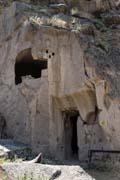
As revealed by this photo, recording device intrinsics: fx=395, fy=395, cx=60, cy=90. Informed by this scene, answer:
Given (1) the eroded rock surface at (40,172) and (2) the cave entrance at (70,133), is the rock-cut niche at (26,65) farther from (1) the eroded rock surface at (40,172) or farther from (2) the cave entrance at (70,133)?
(1) the eroded rock surface at (40,172)

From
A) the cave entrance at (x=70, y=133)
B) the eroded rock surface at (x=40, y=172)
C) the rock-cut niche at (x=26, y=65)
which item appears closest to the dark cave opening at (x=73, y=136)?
the cave entrance at (x=70, y=133)

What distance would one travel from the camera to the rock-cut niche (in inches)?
651

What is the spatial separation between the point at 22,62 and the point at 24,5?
8.11 feet

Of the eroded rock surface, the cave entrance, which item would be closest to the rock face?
the cave entrance

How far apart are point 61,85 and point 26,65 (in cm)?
367

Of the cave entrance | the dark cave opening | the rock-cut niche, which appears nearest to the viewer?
the cave entrance

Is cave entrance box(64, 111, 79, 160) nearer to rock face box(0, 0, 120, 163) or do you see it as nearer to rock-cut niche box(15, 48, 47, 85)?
rock face box(0, 0, 120, 163)

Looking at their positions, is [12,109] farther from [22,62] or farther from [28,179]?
[28,179]

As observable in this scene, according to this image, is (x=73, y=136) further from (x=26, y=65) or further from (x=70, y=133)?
(x=26, y=65)

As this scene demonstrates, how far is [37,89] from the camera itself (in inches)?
591

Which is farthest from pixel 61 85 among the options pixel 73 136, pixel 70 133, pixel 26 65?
pixel 26 65

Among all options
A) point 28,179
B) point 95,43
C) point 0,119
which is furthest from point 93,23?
point 28,179

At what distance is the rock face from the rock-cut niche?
0.09 meters

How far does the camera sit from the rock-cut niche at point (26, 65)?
54.2ft
